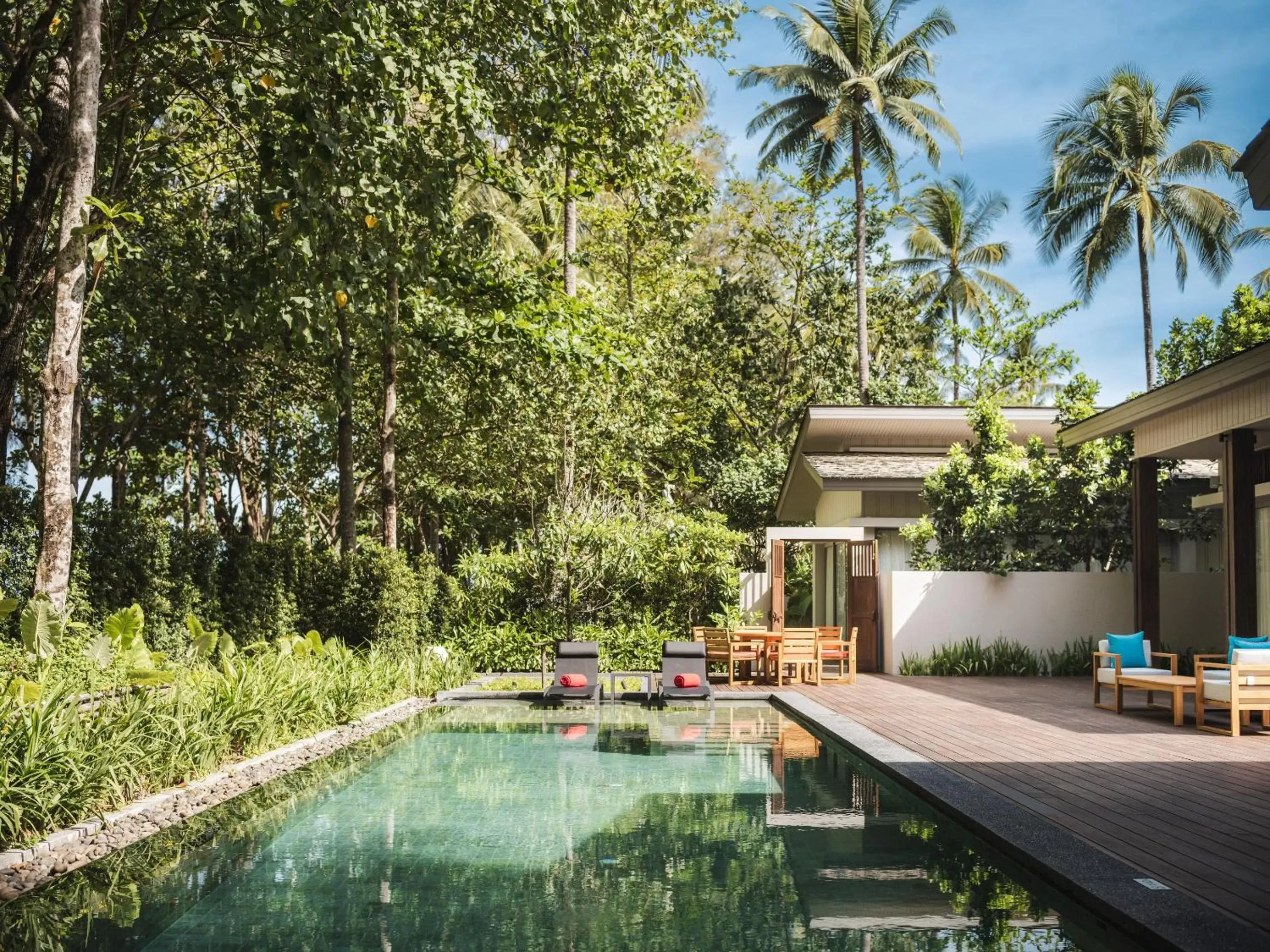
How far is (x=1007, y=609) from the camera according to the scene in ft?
56.7

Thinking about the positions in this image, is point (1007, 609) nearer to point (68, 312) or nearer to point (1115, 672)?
point (1115, 672)

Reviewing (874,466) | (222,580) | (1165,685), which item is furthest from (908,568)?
(222,580)

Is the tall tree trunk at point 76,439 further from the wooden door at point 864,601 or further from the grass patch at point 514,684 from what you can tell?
the wooden door at point 864,601

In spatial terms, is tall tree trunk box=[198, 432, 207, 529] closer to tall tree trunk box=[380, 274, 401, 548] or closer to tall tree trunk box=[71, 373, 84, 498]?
tall tree trunk box=[71, 373, 84, 498]

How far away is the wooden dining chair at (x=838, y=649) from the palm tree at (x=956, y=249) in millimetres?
23953

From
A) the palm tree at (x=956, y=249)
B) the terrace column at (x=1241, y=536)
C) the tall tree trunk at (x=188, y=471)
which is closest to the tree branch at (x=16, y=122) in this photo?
the tall tree trunk at (x=188, y=471)

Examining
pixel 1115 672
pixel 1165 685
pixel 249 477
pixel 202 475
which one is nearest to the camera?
pixel 1165 685

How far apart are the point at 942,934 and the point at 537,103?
32.1 ft

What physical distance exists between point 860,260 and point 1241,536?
18223mm

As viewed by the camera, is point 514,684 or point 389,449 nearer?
point 514,684

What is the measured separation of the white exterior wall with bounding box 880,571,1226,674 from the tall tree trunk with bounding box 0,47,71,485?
1226 cm

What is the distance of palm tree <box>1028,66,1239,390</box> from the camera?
106 ft

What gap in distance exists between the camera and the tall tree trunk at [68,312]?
9.38m

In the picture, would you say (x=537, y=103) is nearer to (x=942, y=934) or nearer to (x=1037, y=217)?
(x=942, y=934)
